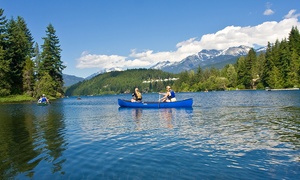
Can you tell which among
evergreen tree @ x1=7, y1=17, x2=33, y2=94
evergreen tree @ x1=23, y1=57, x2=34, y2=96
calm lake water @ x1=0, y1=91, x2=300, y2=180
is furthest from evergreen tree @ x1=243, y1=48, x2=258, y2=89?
calm lake water @ x1=0, y1=91, x2=300, y2=180

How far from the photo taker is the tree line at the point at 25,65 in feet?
245

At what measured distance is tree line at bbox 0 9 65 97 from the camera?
245 ft

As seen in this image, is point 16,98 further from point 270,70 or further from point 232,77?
point 232,77

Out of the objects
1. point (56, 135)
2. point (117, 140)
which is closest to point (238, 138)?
point (117, 140)

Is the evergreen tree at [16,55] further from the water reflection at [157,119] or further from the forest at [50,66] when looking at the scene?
the water reflection at [157,119]

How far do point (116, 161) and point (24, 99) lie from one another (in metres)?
75.4

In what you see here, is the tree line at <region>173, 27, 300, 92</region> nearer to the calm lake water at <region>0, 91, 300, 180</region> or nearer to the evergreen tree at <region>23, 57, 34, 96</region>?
the evergreen tree at <region>23, 57, 34, 96</region>

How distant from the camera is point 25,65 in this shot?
82562 millimetres

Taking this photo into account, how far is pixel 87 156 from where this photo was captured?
478 inches

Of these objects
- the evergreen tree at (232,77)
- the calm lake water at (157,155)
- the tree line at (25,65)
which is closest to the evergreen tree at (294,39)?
the evergreen tree at (232,77)

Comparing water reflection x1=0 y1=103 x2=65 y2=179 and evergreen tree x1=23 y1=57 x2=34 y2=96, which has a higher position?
evergreen tree x1=23 y1=57 x2=34 y2=96

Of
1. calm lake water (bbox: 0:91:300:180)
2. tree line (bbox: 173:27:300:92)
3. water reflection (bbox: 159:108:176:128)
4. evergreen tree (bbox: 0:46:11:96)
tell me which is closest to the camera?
calm lake water (bbox: 0:91:300:180)

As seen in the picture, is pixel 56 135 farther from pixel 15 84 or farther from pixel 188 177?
pixel 15 84

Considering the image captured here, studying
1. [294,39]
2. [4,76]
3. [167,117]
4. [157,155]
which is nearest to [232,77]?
[294,39]
